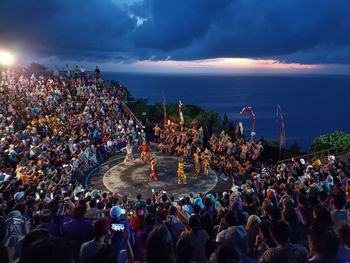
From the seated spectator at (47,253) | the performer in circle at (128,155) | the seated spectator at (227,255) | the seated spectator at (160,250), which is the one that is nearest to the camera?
the seated spectator at (47,253)

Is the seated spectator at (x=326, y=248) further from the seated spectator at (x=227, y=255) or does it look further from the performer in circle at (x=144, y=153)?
the performer in circle at (x=144, y=153)

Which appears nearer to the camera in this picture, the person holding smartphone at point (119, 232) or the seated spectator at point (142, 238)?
the person holding smartphone at point (119, 232)

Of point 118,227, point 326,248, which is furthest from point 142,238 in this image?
point 326,248

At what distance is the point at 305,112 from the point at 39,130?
14256 cm

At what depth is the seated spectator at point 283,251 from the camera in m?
4.54

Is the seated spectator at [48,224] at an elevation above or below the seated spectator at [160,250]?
below

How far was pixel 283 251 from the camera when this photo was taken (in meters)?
4.62

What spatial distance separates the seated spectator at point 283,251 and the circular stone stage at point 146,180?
14049mm

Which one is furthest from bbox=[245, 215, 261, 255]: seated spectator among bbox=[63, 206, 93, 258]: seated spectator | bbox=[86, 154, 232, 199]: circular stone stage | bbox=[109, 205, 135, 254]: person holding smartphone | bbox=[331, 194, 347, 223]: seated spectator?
bbox=[86, 154, 232, 199]: circular stone stage

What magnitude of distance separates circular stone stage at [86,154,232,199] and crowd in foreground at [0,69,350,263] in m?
1.09

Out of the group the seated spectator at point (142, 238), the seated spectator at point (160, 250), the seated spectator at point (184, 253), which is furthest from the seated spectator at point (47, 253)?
the seated spectator at point (142, 238)

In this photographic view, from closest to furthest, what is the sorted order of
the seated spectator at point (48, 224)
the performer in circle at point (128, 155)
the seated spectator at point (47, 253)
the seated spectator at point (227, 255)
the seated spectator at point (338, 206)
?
1. the seated spectator at point (47, 253)
2. the seated spectator at point (227, 255)
3. the seated spectator at point (48, 224)
4. the seated spectator at point (338, 206)
5. the performer in circle at point (128, 155)

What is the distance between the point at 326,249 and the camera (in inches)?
175

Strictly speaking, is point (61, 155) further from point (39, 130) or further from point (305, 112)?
point (305, 112)
